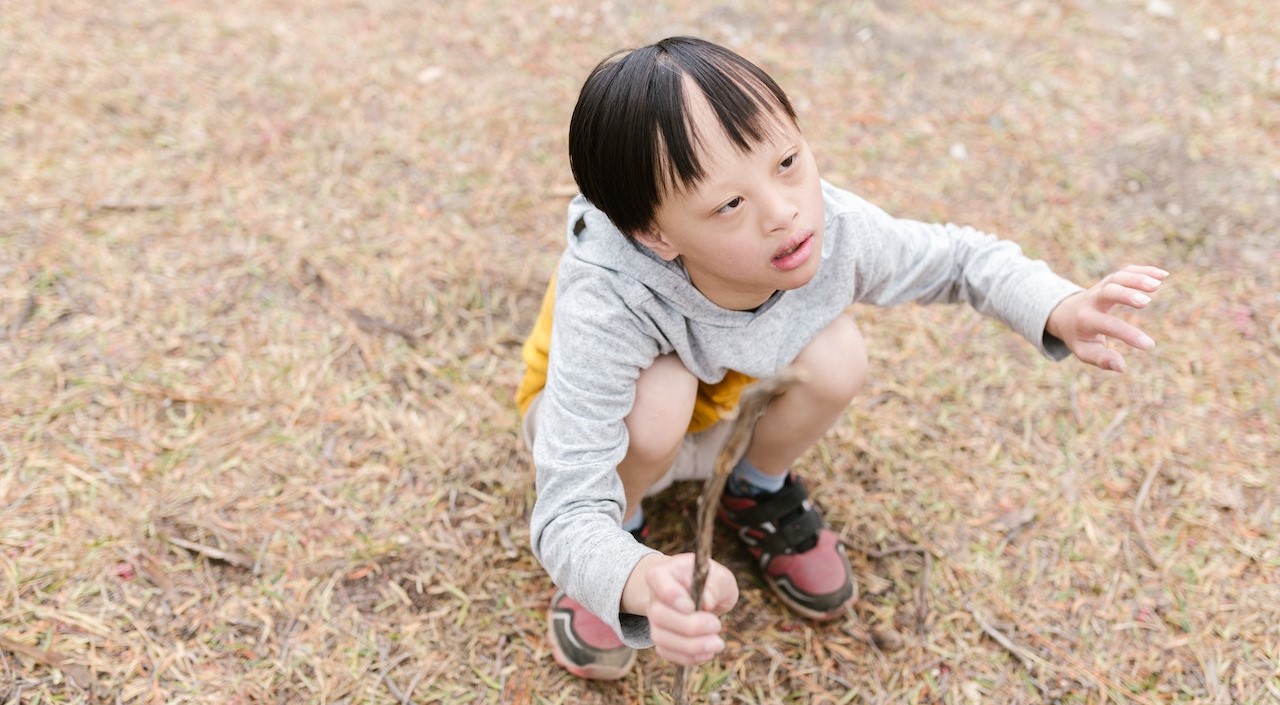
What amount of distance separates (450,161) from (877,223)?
1.63m

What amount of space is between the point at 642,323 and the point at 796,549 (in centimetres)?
69

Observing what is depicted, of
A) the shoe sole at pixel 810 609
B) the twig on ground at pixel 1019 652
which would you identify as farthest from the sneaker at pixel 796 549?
the twig on ground at pixel 1019 652

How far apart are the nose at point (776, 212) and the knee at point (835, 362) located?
0.36 m

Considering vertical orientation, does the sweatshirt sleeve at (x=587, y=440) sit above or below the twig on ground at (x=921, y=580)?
above

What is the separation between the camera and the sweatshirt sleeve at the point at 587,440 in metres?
1.36

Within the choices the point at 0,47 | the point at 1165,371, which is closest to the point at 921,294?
the point at 1165,371

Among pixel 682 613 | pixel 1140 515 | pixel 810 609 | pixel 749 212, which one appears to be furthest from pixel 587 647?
pixel 1140 515

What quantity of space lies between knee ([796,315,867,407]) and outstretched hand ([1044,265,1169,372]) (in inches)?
13.2

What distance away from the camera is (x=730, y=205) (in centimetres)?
138

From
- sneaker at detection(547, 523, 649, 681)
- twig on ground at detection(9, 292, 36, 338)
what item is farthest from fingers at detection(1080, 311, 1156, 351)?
twig on ground at detection(9, 292, 36, 338)

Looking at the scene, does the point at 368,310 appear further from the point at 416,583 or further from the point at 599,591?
the point at 599,591

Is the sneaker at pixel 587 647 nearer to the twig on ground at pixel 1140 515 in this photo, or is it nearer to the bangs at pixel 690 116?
the bangs at pixel 690 116

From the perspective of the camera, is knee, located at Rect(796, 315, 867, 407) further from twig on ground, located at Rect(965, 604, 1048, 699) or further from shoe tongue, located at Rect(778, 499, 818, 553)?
twig on ground, located at Rect(965, 604, 1048, 699)

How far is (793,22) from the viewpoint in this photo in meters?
3.48
